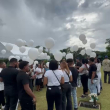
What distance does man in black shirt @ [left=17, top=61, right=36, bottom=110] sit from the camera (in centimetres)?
236

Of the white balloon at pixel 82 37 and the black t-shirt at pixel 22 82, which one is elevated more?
the white balloon at pixel 82 37

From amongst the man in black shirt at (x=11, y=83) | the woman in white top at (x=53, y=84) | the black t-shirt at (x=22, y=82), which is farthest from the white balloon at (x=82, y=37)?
the black t-shirt at (x=22, y=82)

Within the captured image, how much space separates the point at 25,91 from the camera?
2438 mm

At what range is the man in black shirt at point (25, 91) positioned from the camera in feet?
7.74

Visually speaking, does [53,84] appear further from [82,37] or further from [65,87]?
[82,37]

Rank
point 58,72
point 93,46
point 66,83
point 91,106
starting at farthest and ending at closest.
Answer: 1. point 93,46
2. point 91,106
3. point 66,83
4. point 58,72

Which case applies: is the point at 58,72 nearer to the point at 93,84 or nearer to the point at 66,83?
the point at 66,83

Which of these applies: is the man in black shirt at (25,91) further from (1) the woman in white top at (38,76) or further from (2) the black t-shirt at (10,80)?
(1) the woman in white top at (38,76)

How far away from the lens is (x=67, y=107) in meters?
3.23

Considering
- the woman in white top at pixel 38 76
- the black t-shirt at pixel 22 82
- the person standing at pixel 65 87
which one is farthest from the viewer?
the woman in white top at pixel 38 76

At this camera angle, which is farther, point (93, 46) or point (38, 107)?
point (93, 46)

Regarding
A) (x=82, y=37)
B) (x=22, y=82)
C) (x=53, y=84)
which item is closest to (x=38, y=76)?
(x=82, y=37)

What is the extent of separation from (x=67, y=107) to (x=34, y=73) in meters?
3.31

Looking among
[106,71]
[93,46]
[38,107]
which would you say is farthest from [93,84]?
[106,71]
